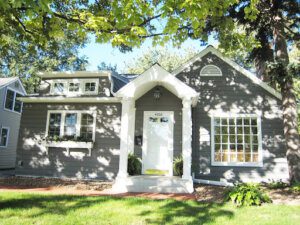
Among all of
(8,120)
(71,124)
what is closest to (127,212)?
(71,124)

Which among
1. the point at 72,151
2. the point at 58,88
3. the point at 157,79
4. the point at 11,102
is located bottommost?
the point at 72,151

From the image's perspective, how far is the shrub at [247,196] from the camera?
6.25 metres

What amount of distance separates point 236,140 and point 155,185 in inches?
152

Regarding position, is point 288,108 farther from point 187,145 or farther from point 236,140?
point 187,145

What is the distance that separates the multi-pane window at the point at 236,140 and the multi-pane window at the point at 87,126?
5040 millimetres

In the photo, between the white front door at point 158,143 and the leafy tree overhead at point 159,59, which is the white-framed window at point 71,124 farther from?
the leafy tree overhead at point 159,59

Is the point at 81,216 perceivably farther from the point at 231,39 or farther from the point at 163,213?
the point at 231,39

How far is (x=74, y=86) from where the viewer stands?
11.8 m

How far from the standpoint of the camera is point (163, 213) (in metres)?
5.58

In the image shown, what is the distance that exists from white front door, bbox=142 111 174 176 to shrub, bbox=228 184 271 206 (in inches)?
144

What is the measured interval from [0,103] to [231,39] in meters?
14.5

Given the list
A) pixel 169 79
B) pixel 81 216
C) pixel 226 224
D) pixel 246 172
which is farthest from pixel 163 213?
pixel 246 172

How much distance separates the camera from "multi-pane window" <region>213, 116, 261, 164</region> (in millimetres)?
10125

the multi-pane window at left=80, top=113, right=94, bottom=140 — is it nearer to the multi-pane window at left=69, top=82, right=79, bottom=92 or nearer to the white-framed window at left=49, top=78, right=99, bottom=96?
the white-framed window at left=49, top=78, right=99, bottom=96
